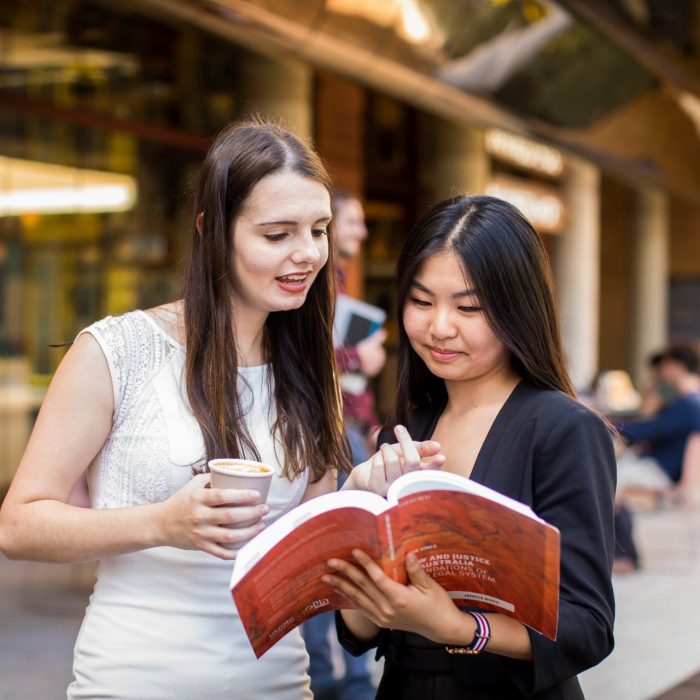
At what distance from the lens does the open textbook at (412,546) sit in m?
1.54

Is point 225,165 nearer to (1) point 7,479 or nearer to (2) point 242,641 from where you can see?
(2) point 242,641

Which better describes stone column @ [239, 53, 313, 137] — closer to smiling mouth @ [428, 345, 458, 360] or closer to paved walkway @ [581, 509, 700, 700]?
paved walkway @ [581, 509, 700, 700]

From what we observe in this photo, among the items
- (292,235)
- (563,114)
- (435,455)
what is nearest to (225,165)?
(292,235)

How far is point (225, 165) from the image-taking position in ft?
6.40

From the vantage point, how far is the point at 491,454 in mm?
1866

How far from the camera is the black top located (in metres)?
1.74

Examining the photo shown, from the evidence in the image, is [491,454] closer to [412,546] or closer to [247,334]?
[412,546]

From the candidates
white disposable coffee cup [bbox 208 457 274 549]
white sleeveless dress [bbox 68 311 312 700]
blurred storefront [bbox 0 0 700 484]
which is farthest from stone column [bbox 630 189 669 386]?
white disposable coffee cup [bbox 208 457 274 549]

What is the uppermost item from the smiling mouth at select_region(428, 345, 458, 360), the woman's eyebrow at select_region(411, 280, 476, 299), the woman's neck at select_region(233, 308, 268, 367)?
the woman's eyebrow at select_region(411, 280, 476, 299)

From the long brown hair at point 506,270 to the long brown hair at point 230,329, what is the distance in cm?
24

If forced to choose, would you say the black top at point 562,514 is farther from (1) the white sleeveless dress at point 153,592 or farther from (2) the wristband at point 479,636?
(1) the white sleeveless dress at point 153,592

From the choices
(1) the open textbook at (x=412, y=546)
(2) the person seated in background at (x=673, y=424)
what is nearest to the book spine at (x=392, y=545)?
(1) the open textbook at (x=412, y=546)

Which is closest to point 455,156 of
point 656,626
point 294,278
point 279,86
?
point 279,86

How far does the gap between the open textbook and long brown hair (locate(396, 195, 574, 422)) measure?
15.4 inches
